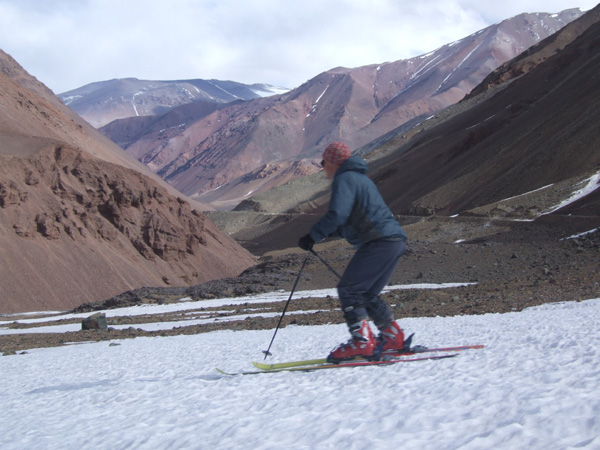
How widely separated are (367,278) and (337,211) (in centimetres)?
65

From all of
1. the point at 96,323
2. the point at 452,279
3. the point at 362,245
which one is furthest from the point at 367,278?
the point at 452,279

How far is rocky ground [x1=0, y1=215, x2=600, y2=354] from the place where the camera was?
516 inches

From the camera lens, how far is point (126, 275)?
3378cm

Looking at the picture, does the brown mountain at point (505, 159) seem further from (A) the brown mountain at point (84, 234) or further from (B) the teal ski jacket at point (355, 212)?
(B) the teal ski jacket at point (355, 212)

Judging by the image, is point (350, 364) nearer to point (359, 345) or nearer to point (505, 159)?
point (359, 345)

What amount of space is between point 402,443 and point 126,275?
3184 cm

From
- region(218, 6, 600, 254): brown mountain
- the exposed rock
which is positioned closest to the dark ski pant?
the exposed rock

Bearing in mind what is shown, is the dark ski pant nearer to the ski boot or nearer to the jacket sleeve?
the ski boot

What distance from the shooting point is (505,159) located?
1971 inches

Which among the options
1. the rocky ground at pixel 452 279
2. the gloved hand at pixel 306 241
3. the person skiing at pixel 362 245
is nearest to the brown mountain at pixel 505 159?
the rocky ground at pixel 452 279

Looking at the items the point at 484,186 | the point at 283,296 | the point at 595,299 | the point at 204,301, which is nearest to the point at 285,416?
the point at 595,299

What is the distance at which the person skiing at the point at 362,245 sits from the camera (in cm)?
548

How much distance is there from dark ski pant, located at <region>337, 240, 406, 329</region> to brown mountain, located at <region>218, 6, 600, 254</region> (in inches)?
879

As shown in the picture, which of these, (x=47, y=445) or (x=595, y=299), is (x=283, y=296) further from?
(x=47, y=445)
